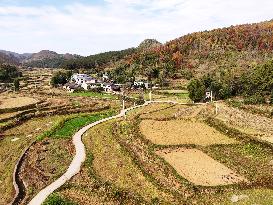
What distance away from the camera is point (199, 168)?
41.2 metres

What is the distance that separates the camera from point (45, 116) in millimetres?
79000

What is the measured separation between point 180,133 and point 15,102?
178 feet

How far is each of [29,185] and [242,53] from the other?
128 m

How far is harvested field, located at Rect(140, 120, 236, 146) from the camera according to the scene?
51.7 meters

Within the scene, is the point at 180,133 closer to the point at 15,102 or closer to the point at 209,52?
the point at 15,102

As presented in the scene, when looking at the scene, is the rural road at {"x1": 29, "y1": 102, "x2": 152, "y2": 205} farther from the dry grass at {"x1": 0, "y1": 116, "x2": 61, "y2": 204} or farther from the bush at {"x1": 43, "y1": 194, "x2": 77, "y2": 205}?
the dry grass at {"x1": 0, "y1": 116, "x2": 61, "y2": 204}

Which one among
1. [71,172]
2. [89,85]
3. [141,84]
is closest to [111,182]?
[71,172]

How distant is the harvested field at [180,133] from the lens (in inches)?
2035

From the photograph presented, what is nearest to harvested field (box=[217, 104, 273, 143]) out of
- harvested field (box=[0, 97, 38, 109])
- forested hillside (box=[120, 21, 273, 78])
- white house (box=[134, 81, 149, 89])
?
harvested field (box=[0, 97, 38, 109])

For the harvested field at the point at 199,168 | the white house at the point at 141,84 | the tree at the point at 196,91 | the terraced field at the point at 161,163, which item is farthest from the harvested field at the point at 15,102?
the harvested field at the point at 199,168

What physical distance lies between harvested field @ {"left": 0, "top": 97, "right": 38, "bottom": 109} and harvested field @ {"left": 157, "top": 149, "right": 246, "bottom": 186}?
176 feet

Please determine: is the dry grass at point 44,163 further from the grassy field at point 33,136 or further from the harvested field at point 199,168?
the harvested field at point 199,168

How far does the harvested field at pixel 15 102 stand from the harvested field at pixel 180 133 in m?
38.8

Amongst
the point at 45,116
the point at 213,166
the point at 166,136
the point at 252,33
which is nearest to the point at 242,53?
the point at 252,33
